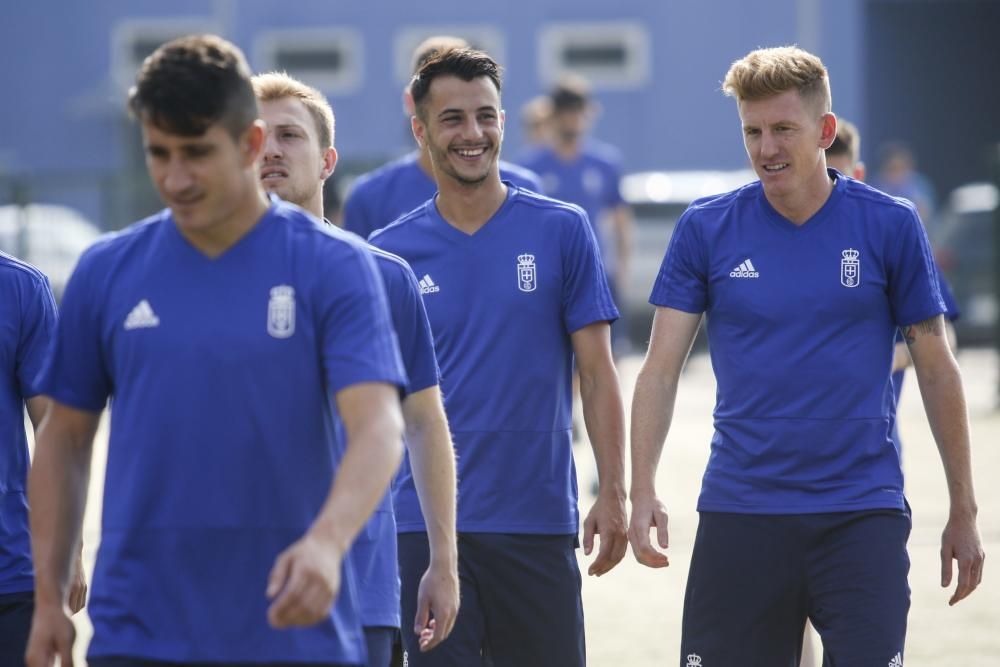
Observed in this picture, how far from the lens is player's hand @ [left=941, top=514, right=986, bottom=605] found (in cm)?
492

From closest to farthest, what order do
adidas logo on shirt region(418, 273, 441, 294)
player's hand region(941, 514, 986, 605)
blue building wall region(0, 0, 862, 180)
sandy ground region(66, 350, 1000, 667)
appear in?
player's hand region(941, 514, 986, 605) < adidas logo on shirt region(418, 273, 441, 294) < sandy ground region(66, 350, 1000, 667) < blue building wall region(0, 0, 862, 180)

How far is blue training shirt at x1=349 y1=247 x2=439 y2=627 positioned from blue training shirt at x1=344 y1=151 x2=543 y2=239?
298 cm

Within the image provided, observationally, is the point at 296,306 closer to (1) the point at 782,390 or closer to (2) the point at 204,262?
(2) the point at 204,262

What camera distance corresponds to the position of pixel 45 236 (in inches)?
752

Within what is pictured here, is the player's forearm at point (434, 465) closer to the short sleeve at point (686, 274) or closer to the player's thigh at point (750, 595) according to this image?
the player's thigh at point (750, 595)

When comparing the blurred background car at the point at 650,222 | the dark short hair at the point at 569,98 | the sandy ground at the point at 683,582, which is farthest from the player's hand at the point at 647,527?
the blurred background car at the point at 650,222

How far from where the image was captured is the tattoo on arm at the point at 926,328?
4.93m

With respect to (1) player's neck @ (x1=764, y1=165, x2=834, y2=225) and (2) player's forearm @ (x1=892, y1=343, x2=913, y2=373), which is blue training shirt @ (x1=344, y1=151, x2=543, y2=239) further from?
(1) player's neck @ (x1=764, y1=165, x2=834, y2=225)

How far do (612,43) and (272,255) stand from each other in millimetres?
28356

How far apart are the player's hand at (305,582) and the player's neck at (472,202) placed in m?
2.59

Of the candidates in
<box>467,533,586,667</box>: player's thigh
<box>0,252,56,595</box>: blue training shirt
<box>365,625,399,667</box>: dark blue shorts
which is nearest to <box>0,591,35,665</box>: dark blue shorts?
<box>0,252,56,595</box>: blue training shirt

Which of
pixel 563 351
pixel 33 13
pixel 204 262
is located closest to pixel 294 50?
pixel 33 13

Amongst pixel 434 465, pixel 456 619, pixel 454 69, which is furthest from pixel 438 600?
pixel 454 69

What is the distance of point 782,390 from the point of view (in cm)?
Answer: 498
